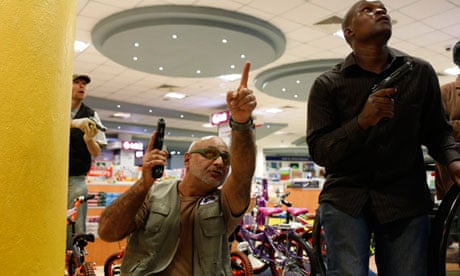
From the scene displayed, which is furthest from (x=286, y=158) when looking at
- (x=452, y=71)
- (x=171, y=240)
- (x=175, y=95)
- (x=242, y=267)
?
(x=171, y=240)

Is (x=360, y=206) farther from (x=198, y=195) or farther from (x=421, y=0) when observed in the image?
(x=421, y=0)

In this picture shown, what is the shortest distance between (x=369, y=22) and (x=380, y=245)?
2.81 feet

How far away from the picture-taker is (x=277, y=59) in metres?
8.88

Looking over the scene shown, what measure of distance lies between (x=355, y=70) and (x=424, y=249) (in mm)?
726

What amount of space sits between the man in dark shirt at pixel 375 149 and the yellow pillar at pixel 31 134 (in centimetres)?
96

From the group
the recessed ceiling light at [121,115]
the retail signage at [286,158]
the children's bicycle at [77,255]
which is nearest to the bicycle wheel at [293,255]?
the children's bicycle at [77,255]

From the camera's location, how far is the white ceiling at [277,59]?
6.44 metres

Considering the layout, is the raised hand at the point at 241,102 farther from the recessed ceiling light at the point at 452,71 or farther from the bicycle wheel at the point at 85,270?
the recessed ceiling light at the point at 452,71

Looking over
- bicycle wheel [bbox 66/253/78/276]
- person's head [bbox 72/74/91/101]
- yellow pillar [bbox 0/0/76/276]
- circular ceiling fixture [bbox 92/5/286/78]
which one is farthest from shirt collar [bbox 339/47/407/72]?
circular ceiling fixture [bbox 92/5/286/78]

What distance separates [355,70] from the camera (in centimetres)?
165

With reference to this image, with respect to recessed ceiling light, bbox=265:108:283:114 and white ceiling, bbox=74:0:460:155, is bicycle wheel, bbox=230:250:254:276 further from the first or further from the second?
recessed ceiling light, bbox=265:108:283:114

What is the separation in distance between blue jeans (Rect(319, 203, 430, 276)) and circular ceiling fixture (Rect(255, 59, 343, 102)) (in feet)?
25.5

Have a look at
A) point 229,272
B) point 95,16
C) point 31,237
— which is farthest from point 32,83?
point 95,16

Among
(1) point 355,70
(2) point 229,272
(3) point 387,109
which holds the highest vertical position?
(1) point 355,70
